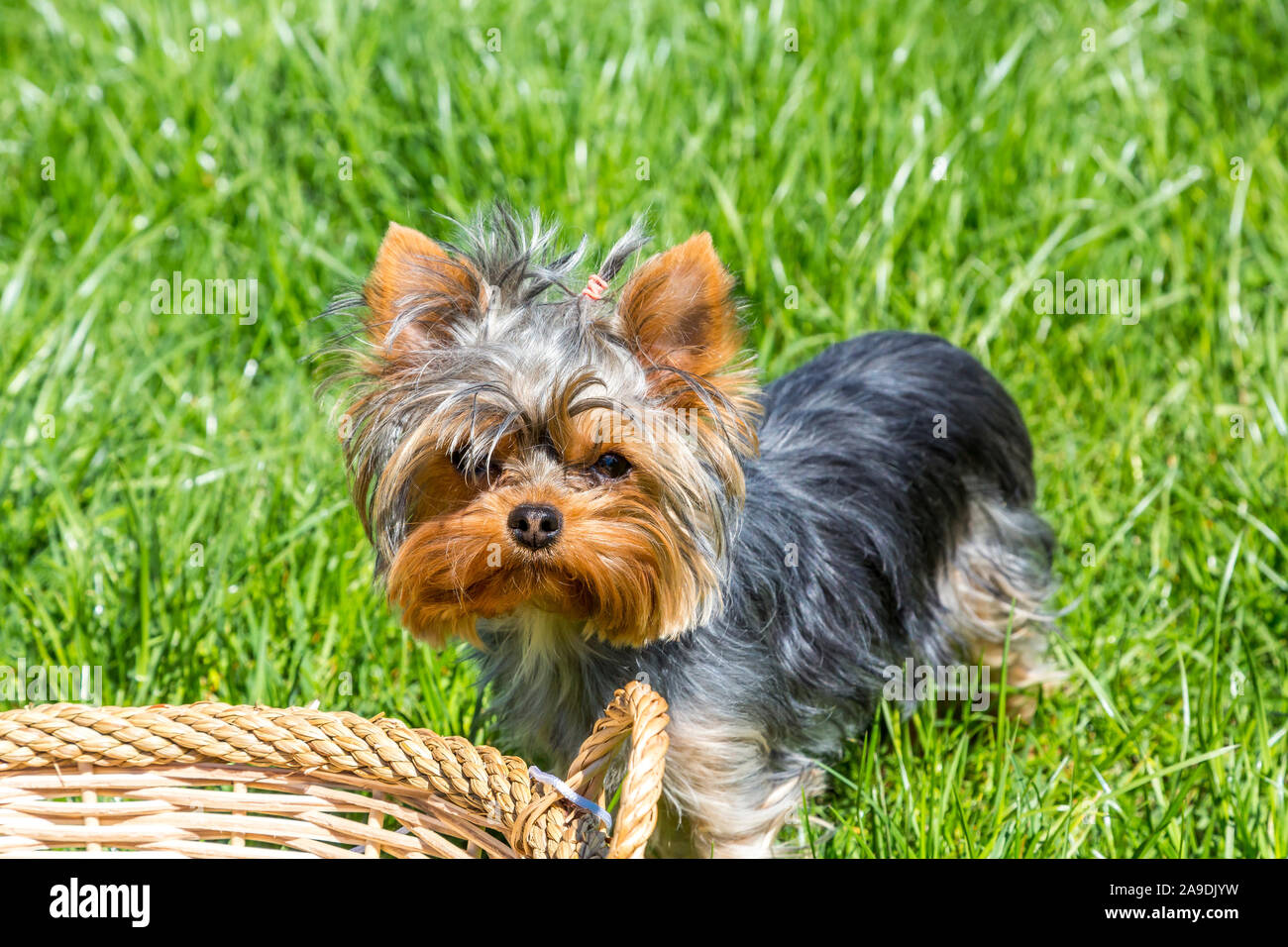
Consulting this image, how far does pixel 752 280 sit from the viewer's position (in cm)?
520

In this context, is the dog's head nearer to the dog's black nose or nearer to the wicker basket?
the dog's black nose

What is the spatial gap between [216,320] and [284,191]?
0.66 metres

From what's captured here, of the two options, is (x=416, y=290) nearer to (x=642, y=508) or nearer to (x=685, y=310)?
(x=685, y=310)

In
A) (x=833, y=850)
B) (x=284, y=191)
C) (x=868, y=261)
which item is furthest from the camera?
(x=284, y=191)

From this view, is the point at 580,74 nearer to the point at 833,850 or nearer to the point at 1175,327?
the point at 1175,327

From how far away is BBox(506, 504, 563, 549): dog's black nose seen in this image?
104 inches

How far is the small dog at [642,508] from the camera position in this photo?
9.00 feet

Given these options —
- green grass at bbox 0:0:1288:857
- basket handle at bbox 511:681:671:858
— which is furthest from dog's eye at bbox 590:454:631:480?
green grass at bbox 0:0:1288:857

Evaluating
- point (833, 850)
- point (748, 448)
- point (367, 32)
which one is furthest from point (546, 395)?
point (367, 32)

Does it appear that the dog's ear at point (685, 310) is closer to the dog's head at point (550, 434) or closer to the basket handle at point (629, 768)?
the dog's head at point (550, 434)

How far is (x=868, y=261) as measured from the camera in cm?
518

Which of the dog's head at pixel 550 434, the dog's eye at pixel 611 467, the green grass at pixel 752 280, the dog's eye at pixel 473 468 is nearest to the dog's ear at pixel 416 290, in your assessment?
the dog's head at pixel 550 434

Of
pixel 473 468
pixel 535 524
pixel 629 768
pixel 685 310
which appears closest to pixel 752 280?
pixel 685 310

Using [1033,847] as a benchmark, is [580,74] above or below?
above
